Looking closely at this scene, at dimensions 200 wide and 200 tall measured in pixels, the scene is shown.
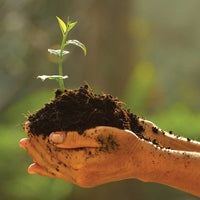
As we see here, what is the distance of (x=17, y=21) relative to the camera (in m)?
3.77

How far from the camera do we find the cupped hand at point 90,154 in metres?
0.84

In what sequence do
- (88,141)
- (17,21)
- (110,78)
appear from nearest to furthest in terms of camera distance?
(88,141) < (110,78) < (17,21)

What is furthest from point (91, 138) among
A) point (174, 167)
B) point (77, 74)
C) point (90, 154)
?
point (77, 74)

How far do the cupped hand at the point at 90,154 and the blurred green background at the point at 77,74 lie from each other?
6.33 feet

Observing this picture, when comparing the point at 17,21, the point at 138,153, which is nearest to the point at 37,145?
the point at 138,153

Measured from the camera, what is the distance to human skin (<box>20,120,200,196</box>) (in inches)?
33.1

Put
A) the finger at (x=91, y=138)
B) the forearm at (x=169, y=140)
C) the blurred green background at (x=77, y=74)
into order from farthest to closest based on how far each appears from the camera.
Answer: the blurred green background at (x=77, y=74) < the forearm at (x=169, y=140) < the finger at (x=91, y=138)

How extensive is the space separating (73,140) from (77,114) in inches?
3.5

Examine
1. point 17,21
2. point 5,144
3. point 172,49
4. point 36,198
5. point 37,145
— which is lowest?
point 36,198

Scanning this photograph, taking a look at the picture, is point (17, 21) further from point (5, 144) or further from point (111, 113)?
point (111, 113)

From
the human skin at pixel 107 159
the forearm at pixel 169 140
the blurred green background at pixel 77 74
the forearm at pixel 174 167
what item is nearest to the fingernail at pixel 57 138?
the human skin at pixel 107 159

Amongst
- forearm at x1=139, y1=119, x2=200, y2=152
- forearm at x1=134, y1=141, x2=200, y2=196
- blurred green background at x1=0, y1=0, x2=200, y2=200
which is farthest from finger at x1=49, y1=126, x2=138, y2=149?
blurred green background at x1=0, y1=0, x2=200, y2=200

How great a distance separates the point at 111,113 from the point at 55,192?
238 cm

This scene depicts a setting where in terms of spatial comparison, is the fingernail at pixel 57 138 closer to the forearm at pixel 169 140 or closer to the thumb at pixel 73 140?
the thumb at pixel 73 140
